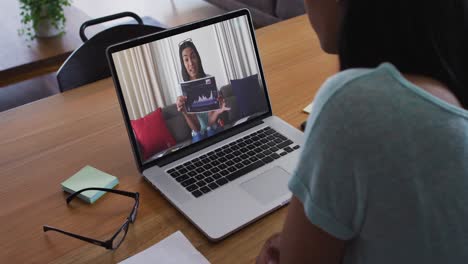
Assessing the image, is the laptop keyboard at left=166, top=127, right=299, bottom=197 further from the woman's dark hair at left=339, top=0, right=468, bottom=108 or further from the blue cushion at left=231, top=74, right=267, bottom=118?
the woman's dark hair at left=339, top=0, right=468, bottom=108

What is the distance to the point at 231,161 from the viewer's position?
3.54ft

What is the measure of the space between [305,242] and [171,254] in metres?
0.32

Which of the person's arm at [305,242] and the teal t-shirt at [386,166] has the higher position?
the teal t-shirt at [386,166]

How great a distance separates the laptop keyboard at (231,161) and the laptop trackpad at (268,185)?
0.03m

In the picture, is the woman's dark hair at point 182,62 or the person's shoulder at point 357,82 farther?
the woman's dark hair at point 182,62

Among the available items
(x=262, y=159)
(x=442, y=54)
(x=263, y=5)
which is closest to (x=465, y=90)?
(x=442, y=54)

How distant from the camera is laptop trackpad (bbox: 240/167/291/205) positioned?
3.22 feet

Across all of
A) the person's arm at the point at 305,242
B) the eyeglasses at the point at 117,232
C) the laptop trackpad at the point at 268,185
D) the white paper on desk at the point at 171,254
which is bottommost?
the white paper on desk at the point at 171,254

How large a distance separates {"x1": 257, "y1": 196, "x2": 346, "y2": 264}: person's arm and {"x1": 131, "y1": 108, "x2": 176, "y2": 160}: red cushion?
46 cm

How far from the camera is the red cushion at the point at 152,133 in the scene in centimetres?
104

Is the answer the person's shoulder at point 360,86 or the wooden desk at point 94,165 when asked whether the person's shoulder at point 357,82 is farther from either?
the wooden desk at point 94,165

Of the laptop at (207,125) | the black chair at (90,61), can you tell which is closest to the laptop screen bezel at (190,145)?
the laptop at (207,125)

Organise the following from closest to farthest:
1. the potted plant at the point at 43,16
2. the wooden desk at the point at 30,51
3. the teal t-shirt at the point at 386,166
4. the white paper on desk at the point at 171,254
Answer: the teal t-shirt at the point at 386,166 → the white paper on desk at the point at 171,254 → the wooden desk at the point at 30,51 → the potted plant at the point at 43,16

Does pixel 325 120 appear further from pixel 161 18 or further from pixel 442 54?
pixel 161 18
